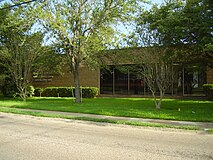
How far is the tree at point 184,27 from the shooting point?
1238cm

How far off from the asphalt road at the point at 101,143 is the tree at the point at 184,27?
199 inches

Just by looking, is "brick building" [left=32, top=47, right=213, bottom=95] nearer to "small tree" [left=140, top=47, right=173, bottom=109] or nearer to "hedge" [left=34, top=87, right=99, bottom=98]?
"hedge" [left=34, top=87, right=99, bottom=98]

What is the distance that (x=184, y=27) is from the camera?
1249 centimetres

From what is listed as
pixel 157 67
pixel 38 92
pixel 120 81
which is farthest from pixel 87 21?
pixel 38 92

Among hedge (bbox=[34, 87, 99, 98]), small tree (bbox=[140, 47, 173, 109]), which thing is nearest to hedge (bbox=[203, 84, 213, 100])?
small tree (bbox=[140, 47, 173, 109])

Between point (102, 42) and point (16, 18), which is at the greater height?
point (16, 18)

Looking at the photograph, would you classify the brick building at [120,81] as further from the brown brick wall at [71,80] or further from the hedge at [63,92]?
the hedge at [63,92]

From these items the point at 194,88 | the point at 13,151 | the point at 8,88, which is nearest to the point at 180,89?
the point at 194,88

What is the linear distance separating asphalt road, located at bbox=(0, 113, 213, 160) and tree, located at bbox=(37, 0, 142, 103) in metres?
9.24

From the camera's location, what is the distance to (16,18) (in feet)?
59.7

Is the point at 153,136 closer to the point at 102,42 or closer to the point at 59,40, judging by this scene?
the point at 102,42

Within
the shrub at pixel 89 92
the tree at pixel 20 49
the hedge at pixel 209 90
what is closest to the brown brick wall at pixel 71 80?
the shrub at pixel 89 92

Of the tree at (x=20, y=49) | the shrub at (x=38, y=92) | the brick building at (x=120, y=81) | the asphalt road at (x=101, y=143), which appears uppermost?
the tree at (x=20, y=49)

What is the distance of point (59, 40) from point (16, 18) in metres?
3.29
